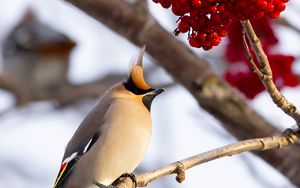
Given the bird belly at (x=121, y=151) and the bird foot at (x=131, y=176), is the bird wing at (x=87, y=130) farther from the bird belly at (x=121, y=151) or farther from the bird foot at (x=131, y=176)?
the bird foot at (x=131, y=176)

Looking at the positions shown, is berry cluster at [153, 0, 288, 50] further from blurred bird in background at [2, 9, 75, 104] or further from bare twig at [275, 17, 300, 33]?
blurred bird in background at [2, 9, 75, 104]

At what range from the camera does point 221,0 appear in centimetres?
191

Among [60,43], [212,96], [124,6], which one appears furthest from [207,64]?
[60,43]

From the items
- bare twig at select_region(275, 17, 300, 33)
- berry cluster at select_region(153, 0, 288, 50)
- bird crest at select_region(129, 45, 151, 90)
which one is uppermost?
bare twig at select_region(275, 17, 300, 33)

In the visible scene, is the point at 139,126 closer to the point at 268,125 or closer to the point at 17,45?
the point at 268,125

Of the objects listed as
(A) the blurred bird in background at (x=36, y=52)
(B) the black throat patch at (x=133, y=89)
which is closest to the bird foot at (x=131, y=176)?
(B) the black throat patch at (x=133, y=89)

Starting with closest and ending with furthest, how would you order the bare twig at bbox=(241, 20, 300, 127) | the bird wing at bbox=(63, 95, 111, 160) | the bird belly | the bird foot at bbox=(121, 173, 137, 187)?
the bare twig at bbox=(241, 20, 300, 127) < the bird foot at bbox=(121, 173, 137, 187) < the bird belly < the bird wing at bbox=(63, 95, 111, 160)

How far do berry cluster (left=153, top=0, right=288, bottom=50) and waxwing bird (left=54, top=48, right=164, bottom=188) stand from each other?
127 centimetres

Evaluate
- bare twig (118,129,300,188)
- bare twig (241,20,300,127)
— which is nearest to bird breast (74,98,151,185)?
bare twig (118,129,300,188)

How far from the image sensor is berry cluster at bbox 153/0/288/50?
1.89 metres

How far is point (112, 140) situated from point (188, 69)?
0.49 m

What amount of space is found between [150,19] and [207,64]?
12.0 inches

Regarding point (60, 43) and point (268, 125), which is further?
point (60, 43)

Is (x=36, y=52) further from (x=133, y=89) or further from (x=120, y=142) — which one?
(x=120, y=142)
